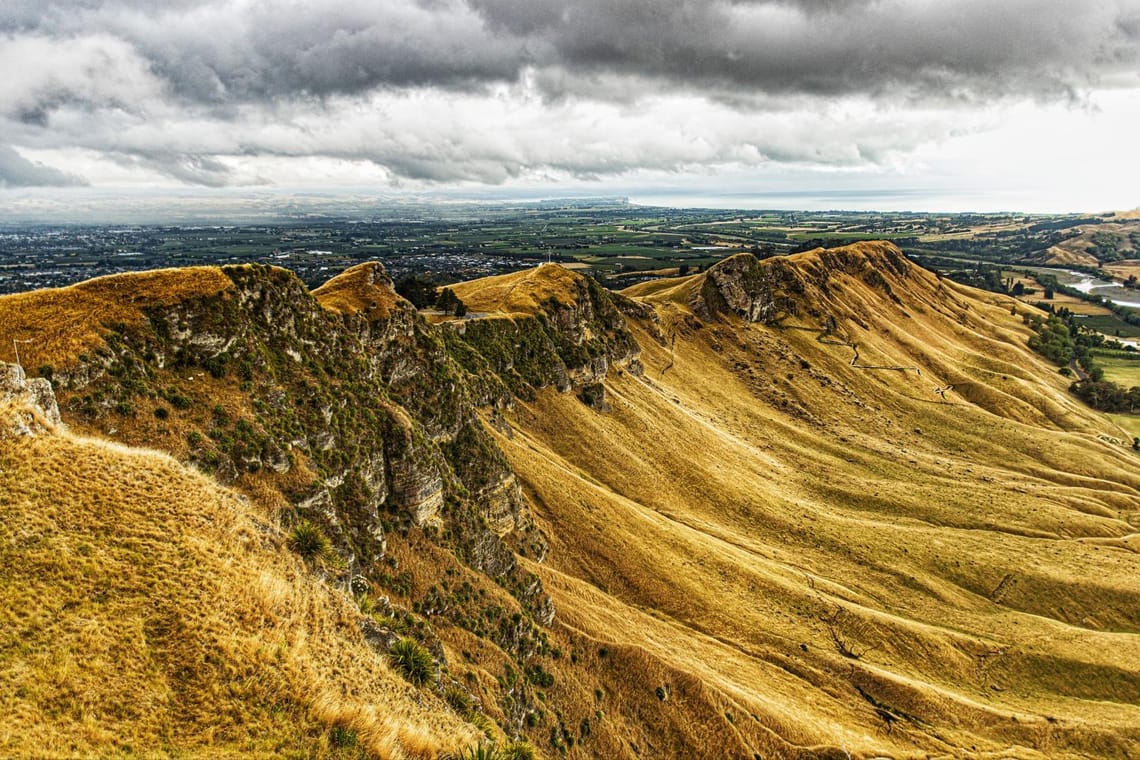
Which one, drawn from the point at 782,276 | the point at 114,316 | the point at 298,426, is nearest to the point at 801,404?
the point at 782,276

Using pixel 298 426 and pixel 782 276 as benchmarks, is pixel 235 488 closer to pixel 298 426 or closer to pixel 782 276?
pixel 298 426

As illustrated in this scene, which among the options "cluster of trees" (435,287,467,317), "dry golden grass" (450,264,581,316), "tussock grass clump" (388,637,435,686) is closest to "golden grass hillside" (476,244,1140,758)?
"dry golden grass" (450,264,581,316)

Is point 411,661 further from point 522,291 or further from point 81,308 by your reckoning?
point 522,291

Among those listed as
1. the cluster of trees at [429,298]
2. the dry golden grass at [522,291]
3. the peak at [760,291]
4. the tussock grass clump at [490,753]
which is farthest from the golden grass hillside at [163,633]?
the peak at [760,291]

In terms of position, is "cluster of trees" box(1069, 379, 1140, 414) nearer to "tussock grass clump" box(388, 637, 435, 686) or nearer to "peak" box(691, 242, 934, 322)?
"peak" box(691, 242, 934, 322)

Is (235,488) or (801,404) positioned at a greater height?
(235,488)

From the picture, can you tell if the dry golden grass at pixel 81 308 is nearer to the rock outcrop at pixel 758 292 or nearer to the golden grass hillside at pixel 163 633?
the golden grass hillside at pixel 163 633
